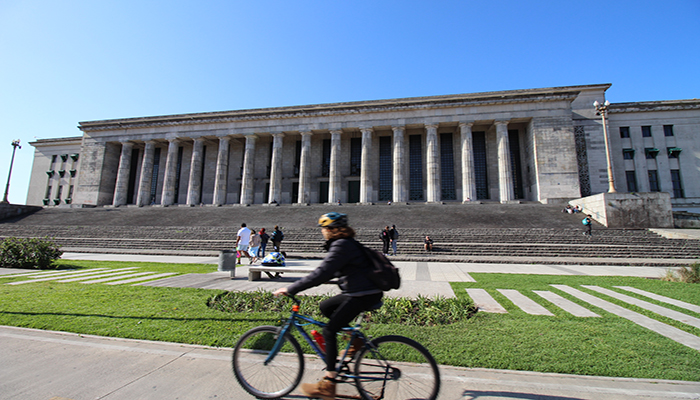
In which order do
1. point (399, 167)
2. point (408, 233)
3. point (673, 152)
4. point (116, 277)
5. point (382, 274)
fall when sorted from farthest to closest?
1. point (399, 167)
2. point (673, 152)
3. point (408, 233)
4. point (116, 277)
5. point (382, 274)

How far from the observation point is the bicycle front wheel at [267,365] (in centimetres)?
295

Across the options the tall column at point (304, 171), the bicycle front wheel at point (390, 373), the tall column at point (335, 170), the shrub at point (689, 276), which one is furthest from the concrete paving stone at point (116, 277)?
the tall column at point (335, 170)

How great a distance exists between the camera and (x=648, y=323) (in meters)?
4.83

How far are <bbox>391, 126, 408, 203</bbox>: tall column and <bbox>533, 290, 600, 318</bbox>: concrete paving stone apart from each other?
26424 mm

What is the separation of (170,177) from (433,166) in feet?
107

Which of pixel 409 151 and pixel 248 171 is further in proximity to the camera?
pixel 409 151

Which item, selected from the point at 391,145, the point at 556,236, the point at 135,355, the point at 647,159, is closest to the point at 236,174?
the point at 391,145

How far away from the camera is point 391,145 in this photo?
38938mm

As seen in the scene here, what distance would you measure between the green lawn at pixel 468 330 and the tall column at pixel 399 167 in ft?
88.1

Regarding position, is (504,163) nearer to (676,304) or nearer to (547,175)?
(547,175)

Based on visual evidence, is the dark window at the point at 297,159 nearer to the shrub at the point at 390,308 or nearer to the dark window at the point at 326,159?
the dark window at the point at 326,159

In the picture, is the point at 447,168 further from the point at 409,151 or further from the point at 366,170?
the point at 366,170

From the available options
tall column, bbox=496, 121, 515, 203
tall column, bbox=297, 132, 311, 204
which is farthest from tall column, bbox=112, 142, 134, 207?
tall column, bbox=496, 121, 515, 203

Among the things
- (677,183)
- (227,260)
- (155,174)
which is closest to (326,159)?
(155,174)
